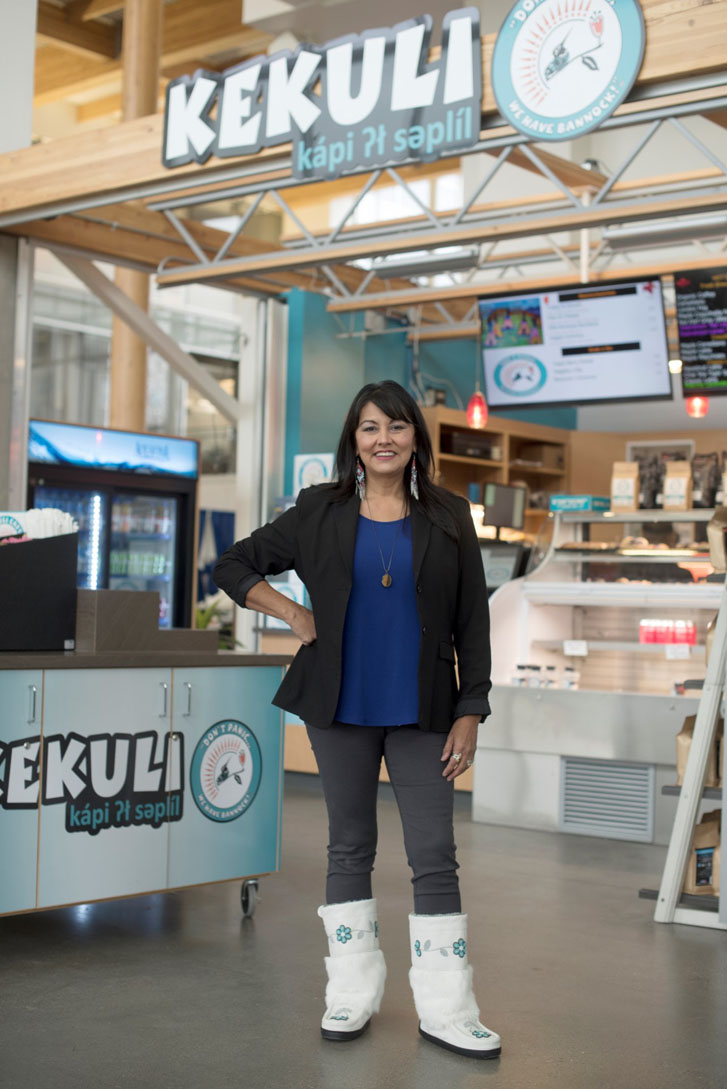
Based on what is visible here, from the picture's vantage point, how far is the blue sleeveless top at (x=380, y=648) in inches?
118

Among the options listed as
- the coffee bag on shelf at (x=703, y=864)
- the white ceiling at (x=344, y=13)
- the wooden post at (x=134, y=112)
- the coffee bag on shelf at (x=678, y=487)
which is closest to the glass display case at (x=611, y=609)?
the coffee bag on shelf at (x=678, y=487)

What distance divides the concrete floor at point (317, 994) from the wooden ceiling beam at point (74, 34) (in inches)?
442

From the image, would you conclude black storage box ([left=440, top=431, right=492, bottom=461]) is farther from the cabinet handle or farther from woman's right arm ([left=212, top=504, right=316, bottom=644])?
woman's right arm ([left=212, top=504, right=316, bottom=644])

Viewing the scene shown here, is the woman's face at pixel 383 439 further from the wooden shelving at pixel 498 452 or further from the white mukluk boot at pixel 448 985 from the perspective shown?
the wooden shelving at pixel 498 452

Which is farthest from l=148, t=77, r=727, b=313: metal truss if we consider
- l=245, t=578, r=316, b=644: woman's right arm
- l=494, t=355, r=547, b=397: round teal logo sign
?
l=245, t=578, r=316, b=644: woman's right arm

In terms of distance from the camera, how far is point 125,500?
30.1 feet

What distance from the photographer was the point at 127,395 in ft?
38.7

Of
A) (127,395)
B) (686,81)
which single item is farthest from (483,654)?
(127,395)

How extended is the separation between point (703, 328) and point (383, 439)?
238 inches

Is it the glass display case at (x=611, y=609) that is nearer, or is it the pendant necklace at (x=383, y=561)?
the pendant necklace at (x=383, y=561)

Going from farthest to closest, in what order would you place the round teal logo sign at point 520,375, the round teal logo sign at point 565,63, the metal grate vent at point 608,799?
the round teal logo sign at point 520,375 → the metal grate vent at point 608,799 → the round teal logo sign at point 565,63

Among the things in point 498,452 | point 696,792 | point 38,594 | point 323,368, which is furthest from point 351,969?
point 498,452

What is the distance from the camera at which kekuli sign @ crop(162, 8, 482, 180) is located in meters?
5.55

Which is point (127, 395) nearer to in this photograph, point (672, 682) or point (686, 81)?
point (672, 682)
